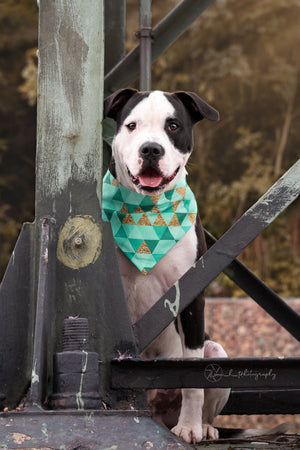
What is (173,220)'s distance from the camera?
291 centimetres

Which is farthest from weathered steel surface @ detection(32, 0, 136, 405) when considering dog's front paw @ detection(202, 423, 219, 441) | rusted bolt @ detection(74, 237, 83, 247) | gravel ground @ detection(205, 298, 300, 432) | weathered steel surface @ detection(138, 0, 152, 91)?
gravel ground @ detection(205, 298, 300, 432)

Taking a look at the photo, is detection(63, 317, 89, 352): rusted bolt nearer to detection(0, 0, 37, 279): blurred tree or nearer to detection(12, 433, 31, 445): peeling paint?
detection(12, 433, 31, 445): peeling paint

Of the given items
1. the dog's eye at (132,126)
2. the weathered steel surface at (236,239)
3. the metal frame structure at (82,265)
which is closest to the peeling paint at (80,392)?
the metal frame structure at (82,265)

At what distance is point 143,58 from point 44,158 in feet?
4.63

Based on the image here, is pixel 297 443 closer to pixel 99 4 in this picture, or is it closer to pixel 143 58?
pixel 99 4

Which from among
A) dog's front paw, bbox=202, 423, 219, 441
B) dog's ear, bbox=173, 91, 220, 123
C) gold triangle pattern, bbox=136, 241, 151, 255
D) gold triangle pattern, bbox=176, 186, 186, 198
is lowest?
dog's front paw, bbox=202, 423, 219, 441

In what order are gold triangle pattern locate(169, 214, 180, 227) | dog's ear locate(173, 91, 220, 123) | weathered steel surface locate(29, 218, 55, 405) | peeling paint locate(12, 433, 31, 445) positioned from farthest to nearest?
1. dog's ear locate(173, 91, 220, 123)
2. gold triangle pattern locate(169, 214, 180, 227)
3. weathered steel surface locate(29, 218, 55, 405)
4. peeling paint locate(12, 433, 31, 445)

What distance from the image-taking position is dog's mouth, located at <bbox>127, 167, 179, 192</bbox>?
2840 mm

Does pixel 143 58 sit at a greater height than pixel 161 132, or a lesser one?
greater

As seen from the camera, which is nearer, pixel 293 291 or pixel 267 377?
pixel 267 377

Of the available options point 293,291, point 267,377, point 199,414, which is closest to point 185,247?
point 199,414

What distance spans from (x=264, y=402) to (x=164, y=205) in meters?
0.93

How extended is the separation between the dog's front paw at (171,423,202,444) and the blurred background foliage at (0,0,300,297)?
967cm

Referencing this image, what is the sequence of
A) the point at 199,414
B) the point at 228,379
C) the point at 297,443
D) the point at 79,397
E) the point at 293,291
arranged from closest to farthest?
the point at 79,397 → the point at 228,379 → the point at 297,443 → the point at 199,414 → the point at 293,291
